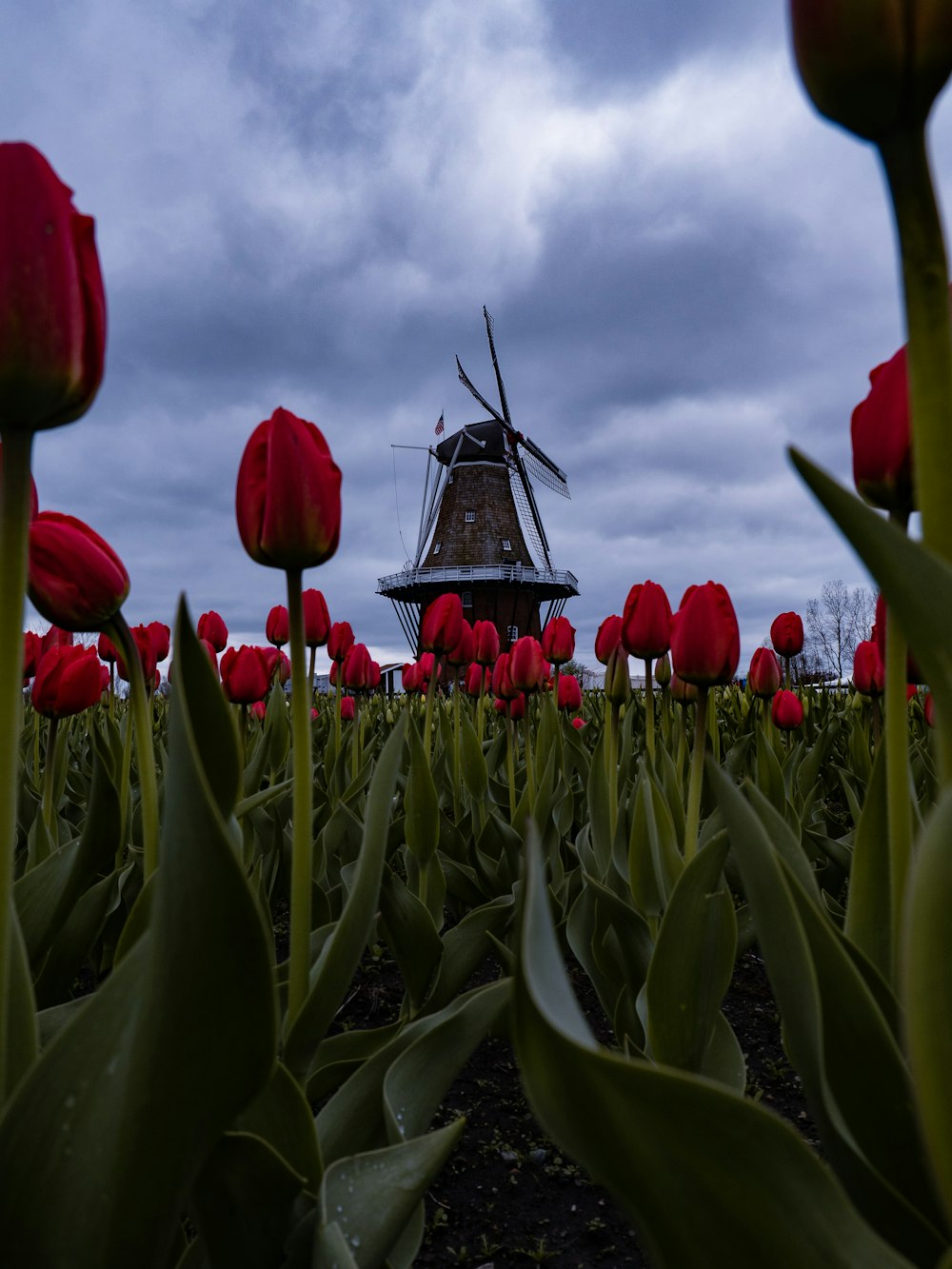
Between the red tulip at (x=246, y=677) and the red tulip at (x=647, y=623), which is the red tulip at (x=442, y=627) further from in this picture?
the red tulip at (x=647, y=623)

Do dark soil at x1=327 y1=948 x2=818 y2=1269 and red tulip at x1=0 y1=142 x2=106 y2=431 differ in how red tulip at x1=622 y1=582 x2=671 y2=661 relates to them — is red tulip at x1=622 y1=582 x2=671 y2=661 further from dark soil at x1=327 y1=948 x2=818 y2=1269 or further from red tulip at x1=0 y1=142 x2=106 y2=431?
red tulip at x1=0 y1=142 x2=106 y2=431

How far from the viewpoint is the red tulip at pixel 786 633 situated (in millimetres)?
3734

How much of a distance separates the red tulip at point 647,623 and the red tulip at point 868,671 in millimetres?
1211

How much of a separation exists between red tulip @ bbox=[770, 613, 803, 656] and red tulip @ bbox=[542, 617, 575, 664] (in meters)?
0.94

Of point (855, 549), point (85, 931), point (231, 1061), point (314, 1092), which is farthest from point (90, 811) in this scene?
point (855, 549)

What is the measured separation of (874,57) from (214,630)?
356 cm

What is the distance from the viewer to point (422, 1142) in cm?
83

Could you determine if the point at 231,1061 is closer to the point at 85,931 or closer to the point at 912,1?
the point at 912,1

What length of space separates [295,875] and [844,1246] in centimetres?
68

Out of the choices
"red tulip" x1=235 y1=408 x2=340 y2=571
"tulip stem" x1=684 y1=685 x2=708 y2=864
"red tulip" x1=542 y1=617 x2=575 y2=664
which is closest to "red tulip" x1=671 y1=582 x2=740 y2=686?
"tulip stem" x1=684 y1=685 x2=708 y2=864

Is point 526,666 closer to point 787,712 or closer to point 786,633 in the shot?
point 787,712

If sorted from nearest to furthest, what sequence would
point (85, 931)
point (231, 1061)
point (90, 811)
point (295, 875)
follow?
point (231, 1061) < point (295, 875) < point (90, 811) < point (85, 931)

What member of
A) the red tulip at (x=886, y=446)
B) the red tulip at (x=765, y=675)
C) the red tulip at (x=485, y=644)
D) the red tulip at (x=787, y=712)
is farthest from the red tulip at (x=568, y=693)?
the red tulip at (x=886, y=446)

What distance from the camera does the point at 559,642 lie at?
3625 mm
